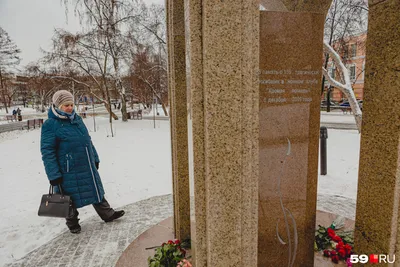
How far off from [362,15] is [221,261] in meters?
15.3

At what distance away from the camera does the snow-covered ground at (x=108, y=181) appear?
14.6 ft

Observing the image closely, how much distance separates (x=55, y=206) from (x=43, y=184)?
4144 millimetres

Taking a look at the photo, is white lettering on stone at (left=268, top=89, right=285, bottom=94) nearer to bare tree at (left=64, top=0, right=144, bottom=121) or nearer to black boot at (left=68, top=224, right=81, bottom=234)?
black boot at (left=68, top=224, right=81, bottom=234)

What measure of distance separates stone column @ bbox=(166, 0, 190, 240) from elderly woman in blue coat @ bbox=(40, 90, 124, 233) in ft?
4.98

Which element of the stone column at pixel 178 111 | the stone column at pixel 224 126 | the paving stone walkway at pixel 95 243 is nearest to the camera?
the stone column at pixel 224 126

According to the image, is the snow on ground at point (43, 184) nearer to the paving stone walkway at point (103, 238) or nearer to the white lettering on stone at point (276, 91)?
the paving stone walkway at point (103, 238)

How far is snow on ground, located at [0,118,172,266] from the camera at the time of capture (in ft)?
14.3

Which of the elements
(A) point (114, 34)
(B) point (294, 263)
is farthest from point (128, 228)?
(A) point (114, 34)

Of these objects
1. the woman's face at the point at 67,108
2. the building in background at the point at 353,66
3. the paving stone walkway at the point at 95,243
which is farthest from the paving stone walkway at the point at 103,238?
the building in background at the point at 353,66

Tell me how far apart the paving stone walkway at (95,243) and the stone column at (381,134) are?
2.91 meters

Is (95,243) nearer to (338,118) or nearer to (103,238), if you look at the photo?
(103,238)

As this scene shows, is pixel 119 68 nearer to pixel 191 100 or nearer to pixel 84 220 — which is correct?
pixel 84 220

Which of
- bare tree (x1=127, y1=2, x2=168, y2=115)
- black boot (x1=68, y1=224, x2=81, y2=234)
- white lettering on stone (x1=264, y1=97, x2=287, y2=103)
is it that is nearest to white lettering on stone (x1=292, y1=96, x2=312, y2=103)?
white lettering on stone (x1=264, y1=97, x2=287, y2=103)

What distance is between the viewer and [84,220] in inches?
187
